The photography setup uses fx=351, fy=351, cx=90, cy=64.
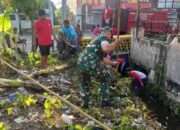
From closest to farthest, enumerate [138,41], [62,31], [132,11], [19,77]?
1. [19,77]
2. [62,31]
3. [138,41]
4. [132,11]

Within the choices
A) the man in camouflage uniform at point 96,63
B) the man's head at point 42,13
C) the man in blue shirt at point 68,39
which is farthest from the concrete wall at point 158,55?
the man's head at point 42,13

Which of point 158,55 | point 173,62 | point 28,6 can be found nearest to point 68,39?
point 28,6

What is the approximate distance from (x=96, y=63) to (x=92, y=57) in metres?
0.14

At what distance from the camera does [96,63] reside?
6586mm

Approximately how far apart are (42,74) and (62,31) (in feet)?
9.67

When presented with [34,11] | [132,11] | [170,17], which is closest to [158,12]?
[170,17]

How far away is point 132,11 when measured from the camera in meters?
15.8

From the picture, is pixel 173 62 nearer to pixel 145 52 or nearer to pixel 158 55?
pixel 158 55

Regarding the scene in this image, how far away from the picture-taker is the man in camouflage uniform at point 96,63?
6.44 m

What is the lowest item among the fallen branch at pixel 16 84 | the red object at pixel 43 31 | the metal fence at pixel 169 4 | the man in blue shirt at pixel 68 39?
the fallen branch at pixel 16 84

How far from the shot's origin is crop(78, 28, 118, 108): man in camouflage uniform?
6441 mm

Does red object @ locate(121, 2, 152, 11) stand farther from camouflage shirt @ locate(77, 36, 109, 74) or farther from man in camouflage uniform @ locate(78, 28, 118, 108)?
camouflage shirt @ locate(77, 36, 109, 74)

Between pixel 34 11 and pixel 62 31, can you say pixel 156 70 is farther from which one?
pixel 34 11

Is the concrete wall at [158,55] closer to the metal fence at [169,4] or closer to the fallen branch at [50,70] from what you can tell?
the fallen branch at [50,70]
